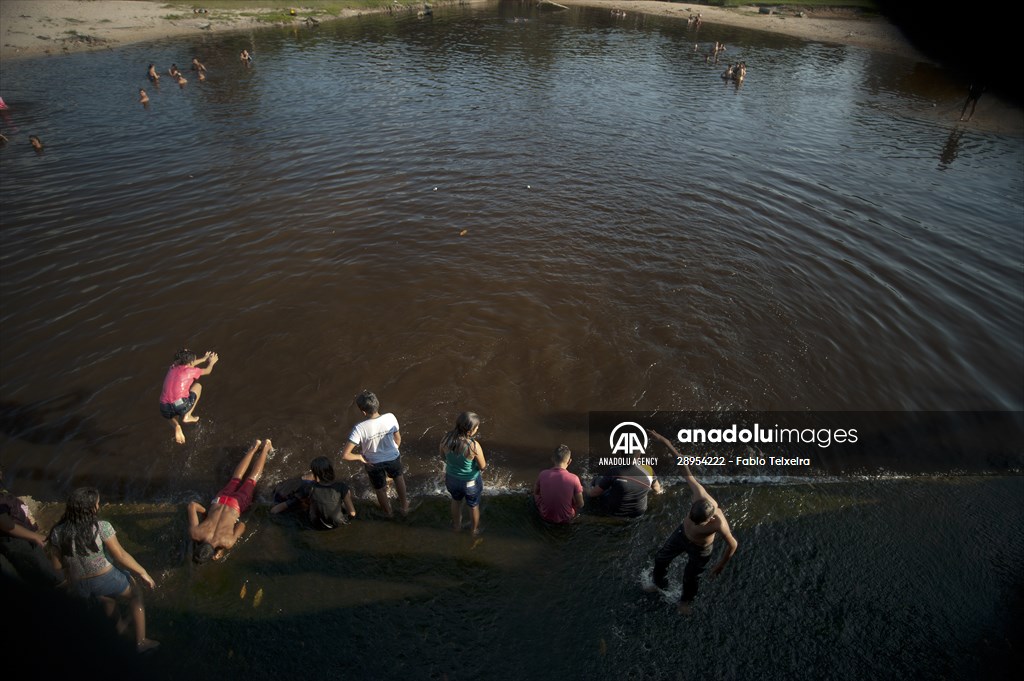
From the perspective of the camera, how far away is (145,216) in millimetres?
14969

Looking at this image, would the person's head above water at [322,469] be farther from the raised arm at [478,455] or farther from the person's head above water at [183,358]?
the person's head above water at [183,358]

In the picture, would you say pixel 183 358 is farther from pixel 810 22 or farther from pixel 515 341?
pixel 810 22

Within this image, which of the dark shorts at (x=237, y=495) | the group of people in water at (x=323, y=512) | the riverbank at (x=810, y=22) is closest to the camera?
the group of people in water at (x=323, y=512)

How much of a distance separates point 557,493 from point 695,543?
1899 mm

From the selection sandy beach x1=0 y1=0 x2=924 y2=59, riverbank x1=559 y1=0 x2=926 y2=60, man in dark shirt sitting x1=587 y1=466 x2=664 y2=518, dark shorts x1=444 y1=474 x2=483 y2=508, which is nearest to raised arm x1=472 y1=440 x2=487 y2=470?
dark shorts x1=444 y1=474 x2=483 y2=508

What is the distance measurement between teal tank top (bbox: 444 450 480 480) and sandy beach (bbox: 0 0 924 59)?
48.8 metres

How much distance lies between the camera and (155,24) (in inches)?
1719

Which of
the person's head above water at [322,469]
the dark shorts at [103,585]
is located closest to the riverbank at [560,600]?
the dark shorts at [103,585]

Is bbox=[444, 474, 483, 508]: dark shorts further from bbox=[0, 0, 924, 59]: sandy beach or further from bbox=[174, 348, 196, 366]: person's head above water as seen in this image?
bbox=[0, 0, 924, 59]: sandy beach

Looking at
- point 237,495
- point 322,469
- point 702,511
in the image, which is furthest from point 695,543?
point 237,495

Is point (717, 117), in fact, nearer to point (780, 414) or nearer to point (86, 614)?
point (780, 414)

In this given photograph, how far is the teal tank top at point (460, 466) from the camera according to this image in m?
6.01

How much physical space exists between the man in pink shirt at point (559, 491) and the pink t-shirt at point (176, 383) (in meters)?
6.22

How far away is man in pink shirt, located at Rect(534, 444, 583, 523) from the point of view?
6.51m
